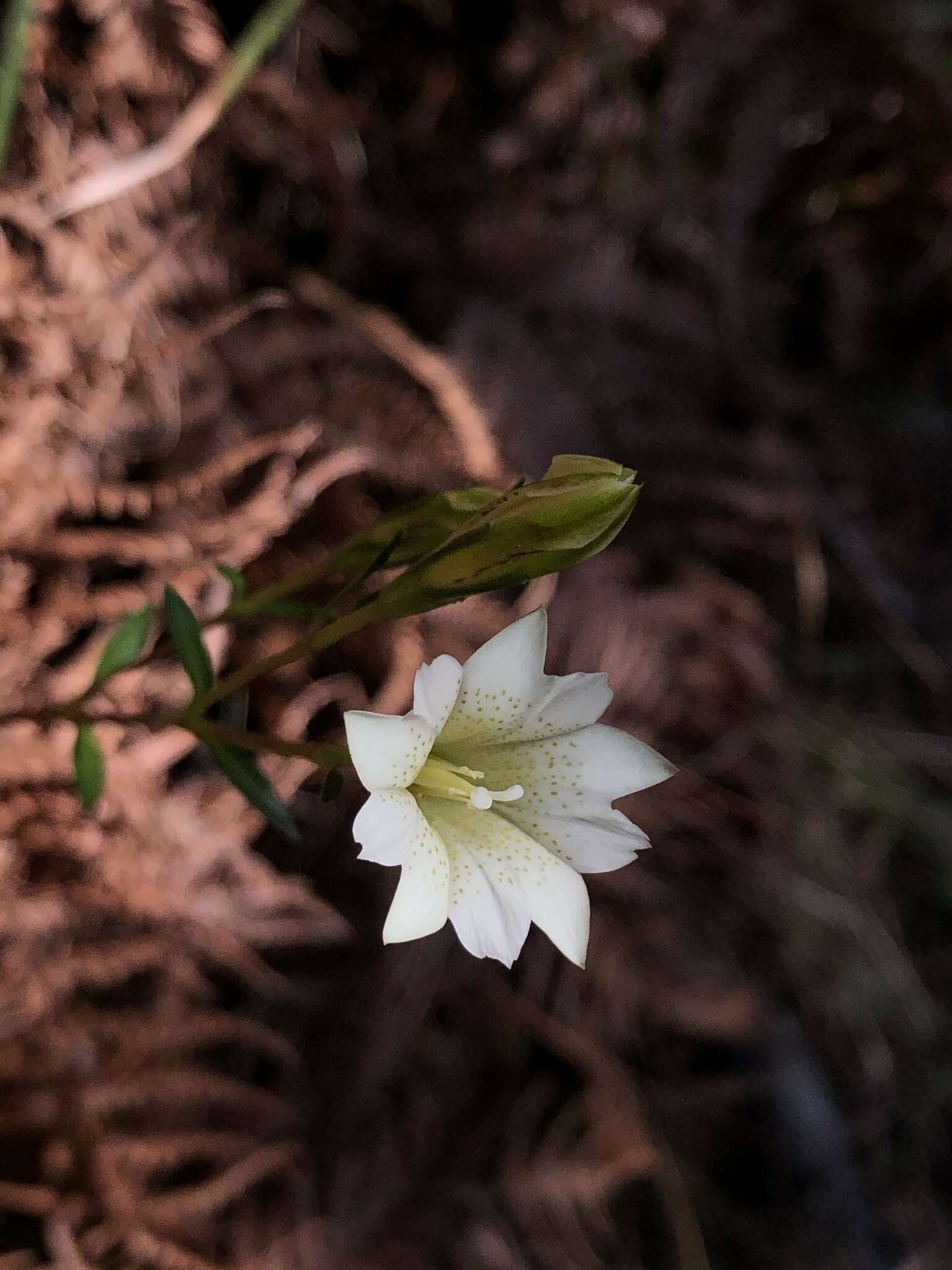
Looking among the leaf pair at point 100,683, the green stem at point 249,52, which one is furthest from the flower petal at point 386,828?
the green stem at point 249,52

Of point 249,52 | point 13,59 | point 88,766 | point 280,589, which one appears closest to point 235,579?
point 280,589

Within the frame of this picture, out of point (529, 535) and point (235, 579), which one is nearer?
point (529, 535)

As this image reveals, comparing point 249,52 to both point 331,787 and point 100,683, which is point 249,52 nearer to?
point 100,683

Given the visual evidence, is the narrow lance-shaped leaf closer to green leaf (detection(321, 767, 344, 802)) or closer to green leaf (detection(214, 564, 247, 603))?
green leaf (detection(214, 564, 247, 603))

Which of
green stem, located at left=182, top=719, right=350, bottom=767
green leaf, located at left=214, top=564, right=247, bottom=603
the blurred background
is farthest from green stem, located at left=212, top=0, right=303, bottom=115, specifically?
green stem, located at left=182, top=719, right=350, bottom=767

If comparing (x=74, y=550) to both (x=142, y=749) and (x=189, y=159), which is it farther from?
(x=189, y=159)

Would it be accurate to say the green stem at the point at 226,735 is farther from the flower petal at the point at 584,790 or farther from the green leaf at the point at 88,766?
the flower petal at the point at 584,790
